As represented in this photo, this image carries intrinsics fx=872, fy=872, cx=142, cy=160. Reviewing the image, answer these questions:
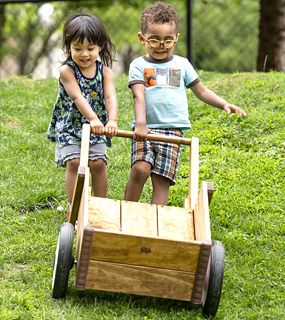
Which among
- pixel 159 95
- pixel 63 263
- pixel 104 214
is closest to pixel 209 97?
pixel 159 95

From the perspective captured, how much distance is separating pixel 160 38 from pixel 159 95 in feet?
1.25

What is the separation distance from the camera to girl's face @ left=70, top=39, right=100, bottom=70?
218 inches

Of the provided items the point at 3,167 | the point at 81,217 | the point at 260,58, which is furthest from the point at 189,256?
the point at 260,58

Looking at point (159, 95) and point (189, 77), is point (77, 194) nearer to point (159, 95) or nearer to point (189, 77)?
point (159, 95)

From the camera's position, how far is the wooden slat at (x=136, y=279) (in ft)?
15.1

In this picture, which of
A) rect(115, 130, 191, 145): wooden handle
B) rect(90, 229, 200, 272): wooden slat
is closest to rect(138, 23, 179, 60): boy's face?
rect(115, 130, 191, 145): wooden handle

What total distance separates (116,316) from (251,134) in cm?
359

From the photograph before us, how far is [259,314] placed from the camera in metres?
4.90

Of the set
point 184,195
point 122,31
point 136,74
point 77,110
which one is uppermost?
point 136,74

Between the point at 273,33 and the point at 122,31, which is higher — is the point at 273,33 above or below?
above

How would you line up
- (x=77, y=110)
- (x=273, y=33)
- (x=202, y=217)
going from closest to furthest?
(x=202, y=217)
(x=77, y=110)
(x=273, y=33)

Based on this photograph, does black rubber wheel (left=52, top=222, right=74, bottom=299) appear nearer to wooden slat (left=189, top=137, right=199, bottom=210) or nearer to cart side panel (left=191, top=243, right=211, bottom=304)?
cart side panel (left=191, top=243, right=211, bottom=304)

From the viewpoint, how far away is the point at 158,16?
18.2ft

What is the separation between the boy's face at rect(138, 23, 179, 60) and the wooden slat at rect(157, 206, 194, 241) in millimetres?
1125
